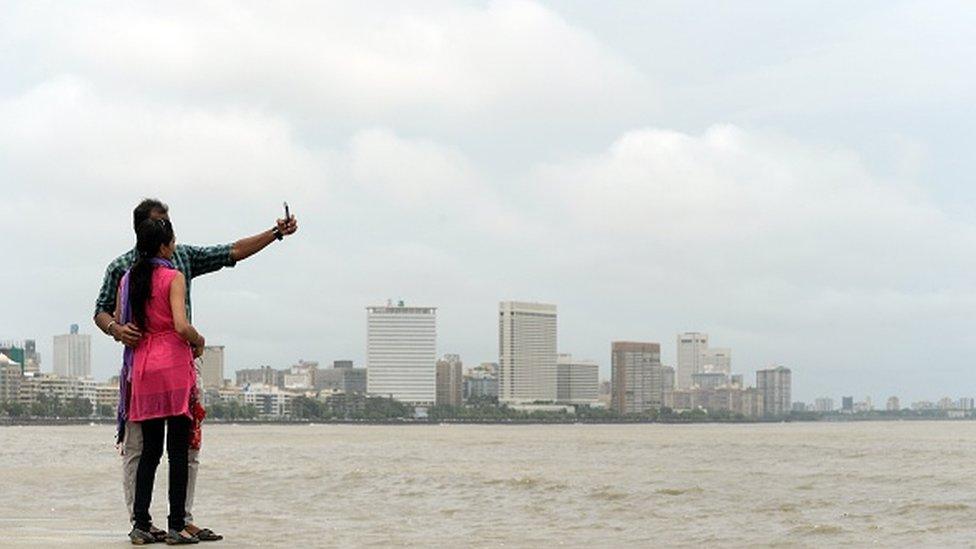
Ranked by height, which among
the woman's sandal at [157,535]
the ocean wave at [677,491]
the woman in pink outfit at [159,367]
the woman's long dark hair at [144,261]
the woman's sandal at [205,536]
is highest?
the woman's long dark hair at [144,261]

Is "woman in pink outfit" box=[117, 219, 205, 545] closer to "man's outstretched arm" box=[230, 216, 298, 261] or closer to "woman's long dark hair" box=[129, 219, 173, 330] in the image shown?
"woman's long dark hair" box=[129, 219, 173, 330]

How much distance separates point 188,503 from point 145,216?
1580 millimetres

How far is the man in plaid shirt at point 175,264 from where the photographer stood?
24.5 ft

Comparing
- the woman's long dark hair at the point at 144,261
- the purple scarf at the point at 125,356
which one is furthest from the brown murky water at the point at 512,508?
the woman's long dark hair at the point at 144,261

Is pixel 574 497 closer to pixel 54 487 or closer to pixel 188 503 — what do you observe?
pixel 54 487

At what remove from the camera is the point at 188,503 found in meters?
7.73

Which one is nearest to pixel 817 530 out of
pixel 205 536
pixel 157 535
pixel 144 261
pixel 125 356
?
pixel 205 536

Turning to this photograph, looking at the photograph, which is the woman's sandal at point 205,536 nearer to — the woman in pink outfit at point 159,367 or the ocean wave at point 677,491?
the woman in pink outfit at point 159,367

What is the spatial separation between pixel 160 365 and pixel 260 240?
3.22 feet

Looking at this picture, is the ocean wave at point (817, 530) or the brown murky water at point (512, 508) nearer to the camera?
the brown murky water at point (512, 508)

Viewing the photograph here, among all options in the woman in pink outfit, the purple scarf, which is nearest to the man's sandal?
the woman in pink outfit

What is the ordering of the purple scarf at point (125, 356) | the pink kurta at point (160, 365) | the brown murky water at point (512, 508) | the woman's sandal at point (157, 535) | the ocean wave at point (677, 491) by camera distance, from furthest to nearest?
the ocean wave at point (677, 491) < the brown murky water at point (512, 508) < the woman's sandal at point (157, 535) < the purple scarf at point (125, 356) < the pink kurta at point (160, 365)

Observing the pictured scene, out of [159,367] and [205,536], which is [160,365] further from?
[205,536]

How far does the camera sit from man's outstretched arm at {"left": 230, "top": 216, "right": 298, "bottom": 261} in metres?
7.86
